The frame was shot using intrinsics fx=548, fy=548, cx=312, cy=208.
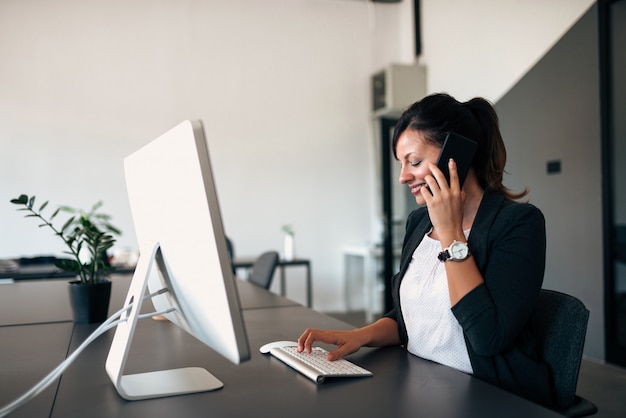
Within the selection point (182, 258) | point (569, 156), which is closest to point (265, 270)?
point (182, 258)

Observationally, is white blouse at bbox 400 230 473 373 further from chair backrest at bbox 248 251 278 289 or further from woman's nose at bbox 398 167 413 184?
chair backrest at bbox 248 251 278 289

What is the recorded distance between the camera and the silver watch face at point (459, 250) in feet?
3.93

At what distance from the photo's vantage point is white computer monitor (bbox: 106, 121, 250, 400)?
76 cm

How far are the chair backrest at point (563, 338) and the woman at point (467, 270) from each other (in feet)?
0.10

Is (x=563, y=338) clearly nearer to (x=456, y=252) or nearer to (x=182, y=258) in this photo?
(x=456, y=252)

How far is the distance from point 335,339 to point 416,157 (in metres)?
0.49

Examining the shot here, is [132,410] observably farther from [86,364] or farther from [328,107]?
[328,107]

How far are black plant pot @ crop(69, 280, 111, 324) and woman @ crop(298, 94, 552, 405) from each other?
0.82 m

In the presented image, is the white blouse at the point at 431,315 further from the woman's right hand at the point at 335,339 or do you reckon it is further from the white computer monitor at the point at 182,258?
the white computer monitor at the point at 182,258

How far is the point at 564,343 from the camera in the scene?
125 cm

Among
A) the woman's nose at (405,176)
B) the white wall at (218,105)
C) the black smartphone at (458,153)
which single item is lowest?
the woman's nose at (405,176)

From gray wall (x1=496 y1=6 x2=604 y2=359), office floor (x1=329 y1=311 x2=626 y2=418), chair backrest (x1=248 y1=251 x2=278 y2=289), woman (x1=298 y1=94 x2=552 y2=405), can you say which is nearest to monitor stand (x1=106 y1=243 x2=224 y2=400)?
woman (x1=298 y1=94 x2=552 y2=405)

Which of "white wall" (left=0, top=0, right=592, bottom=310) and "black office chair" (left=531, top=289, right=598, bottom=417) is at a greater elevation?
"white wall" (left=0, top=0, right=592, bottom=310)

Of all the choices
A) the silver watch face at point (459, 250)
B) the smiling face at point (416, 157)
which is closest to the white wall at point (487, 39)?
the smiling face at point (416, 157)
